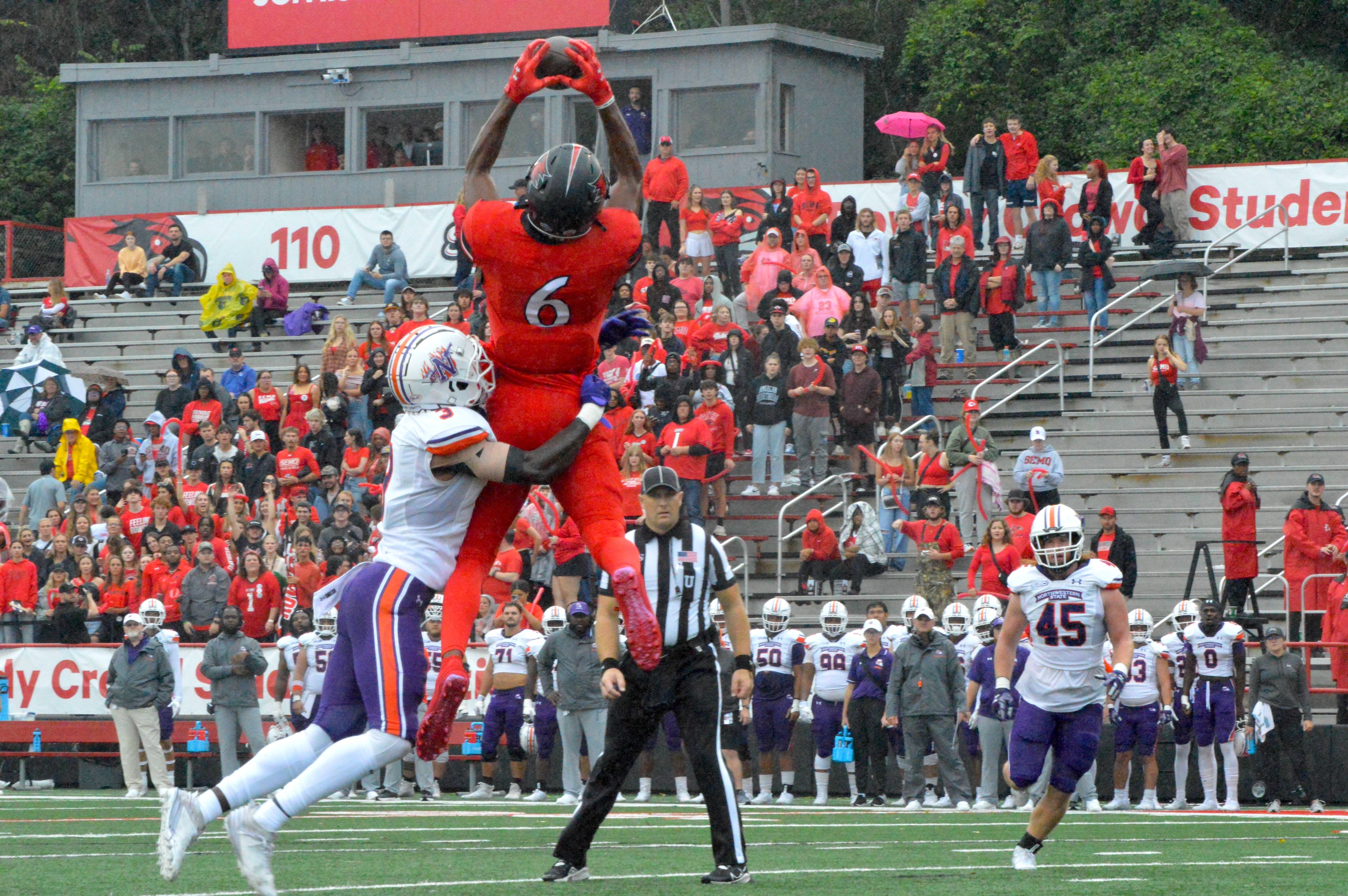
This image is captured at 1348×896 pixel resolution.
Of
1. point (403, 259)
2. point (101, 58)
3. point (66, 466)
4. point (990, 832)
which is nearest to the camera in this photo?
point (990, 832)

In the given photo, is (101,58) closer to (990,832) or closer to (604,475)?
(990,832)

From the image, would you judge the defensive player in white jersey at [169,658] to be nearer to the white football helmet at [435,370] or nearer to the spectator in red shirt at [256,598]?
the spectator in red shirt at [256,598]

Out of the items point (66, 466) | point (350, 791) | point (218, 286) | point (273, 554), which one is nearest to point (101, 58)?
point (218, 286)

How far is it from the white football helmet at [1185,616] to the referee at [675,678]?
8.62m

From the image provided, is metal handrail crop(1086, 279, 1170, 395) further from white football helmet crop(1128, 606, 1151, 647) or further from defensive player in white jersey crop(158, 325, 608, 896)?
defensive player in white jersey crop(158, 325, 608, 896)

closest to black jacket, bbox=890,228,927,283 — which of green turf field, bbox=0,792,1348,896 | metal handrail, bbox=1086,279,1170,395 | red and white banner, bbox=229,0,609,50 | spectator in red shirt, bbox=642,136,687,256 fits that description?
metal handrail, bbox=1086,279,1170,395

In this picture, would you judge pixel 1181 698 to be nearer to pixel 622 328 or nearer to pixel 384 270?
pixel 622 328

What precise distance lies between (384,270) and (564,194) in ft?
62.8

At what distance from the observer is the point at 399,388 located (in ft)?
22.9

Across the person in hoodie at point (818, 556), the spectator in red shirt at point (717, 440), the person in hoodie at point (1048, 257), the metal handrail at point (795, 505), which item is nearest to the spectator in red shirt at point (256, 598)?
the spectator in red shirt at point (717, 440)

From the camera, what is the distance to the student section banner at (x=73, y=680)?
18.3 meters

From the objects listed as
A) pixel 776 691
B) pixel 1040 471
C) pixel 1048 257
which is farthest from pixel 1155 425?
pixel 776 691

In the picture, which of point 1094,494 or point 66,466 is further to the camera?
point 66,466

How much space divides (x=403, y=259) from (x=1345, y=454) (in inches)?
488
